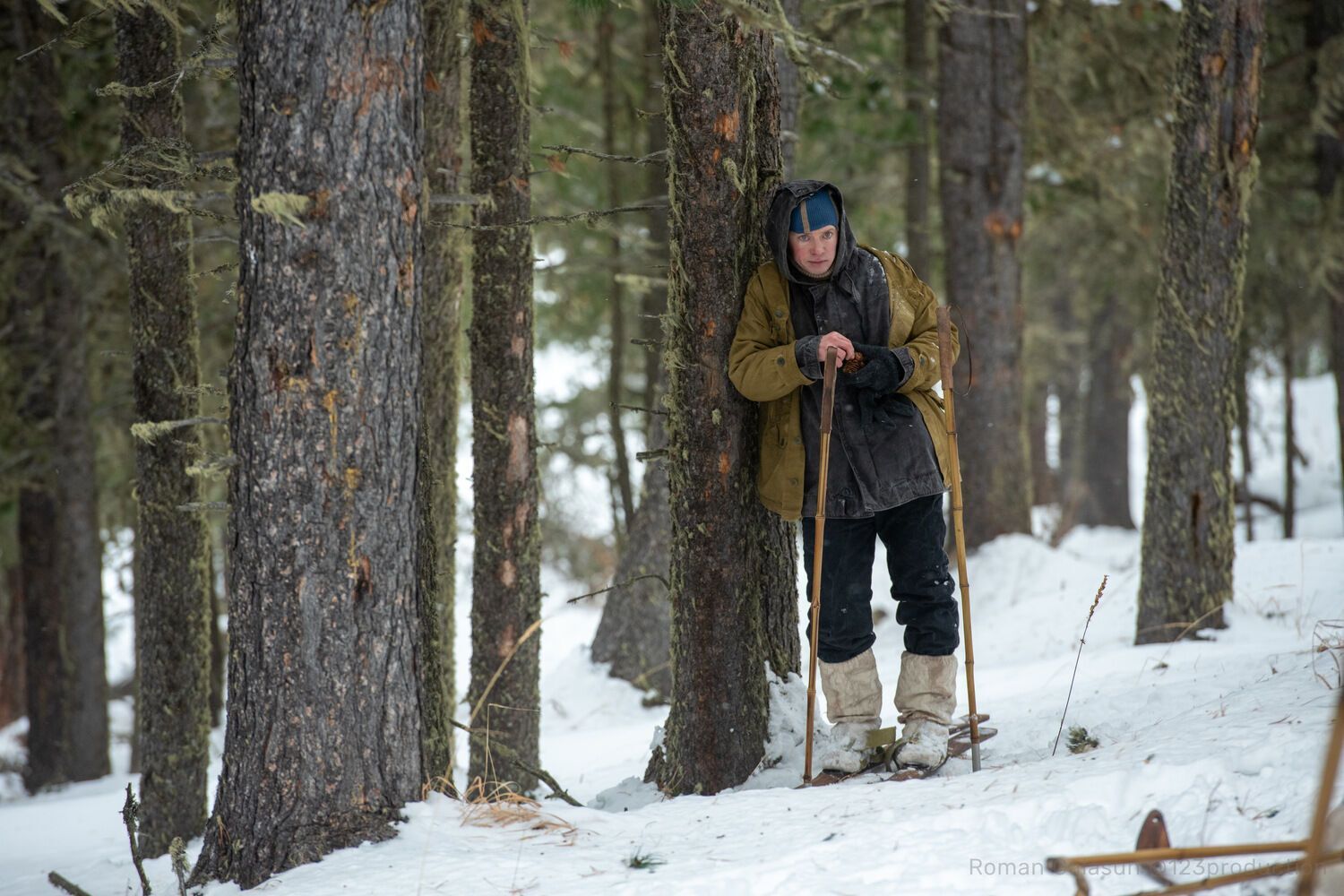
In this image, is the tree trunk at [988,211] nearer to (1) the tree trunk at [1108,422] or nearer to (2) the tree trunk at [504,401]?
(2) the tree trunk at [504,401]

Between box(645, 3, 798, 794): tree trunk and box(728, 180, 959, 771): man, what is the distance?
5.0 inches

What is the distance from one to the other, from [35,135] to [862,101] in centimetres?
672

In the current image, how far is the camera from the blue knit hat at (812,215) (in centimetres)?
383

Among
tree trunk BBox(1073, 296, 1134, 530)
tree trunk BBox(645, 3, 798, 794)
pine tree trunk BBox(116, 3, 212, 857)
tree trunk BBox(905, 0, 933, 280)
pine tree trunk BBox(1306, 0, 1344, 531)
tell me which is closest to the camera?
tree trunk BBox(645, 3, 798, 794)

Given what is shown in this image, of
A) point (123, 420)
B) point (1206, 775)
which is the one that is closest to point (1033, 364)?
point (123, 420)

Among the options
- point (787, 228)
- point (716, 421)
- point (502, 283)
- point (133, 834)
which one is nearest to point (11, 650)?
point (502, 283)

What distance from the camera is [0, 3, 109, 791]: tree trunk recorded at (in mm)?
8008

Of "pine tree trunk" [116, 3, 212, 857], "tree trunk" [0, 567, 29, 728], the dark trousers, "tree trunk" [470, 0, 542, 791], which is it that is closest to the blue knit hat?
the dark trousers

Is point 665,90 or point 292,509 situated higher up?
point 665,90

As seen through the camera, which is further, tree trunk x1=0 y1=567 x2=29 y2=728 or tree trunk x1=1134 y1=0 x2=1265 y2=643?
tree trunk x1=0 y1=567 x2=29 y2=728

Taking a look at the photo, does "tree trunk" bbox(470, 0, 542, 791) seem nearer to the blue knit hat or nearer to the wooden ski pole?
the blue knit hat

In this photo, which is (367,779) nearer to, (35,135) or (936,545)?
(936,545)

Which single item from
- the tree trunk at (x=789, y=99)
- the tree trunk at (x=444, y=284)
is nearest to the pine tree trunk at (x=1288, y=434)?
the tree trunk at (x=789, y=99)

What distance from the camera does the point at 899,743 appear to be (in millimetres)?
3967
